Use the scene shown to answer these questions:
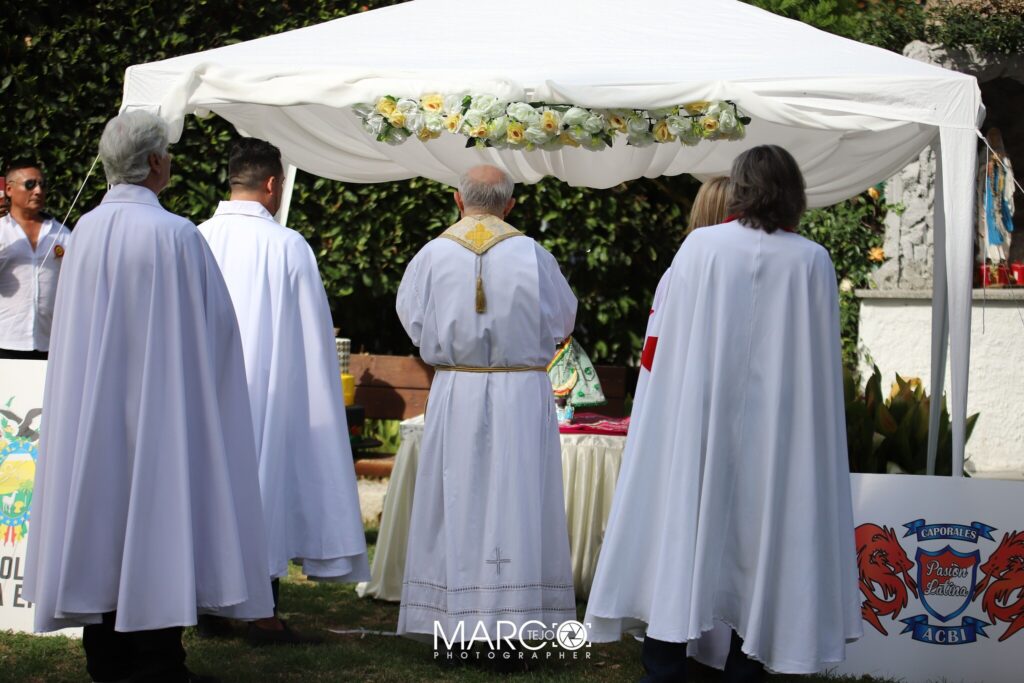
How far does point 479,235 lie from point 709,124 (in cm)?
109

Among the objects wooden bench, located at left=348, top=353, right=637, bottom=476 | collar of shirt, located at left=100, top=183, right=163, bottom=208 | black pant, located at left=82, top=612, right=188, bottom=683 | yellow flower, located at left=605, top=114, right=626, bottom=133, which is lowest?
black pant, located at left=82, top=612, right=188, bottom=683

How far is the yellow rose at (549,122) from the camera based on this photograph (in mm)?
5215

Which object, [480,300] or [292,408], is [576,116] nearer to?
[480,300]

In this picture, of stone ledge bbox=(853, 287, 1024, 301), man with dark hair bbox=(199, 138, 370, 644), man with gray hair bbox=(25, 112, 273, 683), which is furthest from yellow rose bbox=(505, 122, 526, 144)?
stone ledge bbox=(853, 287, 1024, 301)

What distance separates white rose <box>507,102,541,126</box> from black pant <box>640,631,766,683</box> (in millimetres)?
2212

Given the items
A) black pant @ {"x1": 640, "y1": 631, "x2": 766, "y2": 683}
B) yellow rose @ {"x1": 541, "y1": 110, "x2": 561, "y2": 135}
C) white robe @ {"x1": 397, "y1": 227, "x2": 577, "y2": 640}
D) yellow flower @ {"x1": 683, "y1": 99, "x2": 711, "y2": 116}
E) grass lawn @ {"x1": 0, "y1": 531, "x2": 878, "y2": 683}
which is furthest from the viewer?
yellow rose @ {"x1": 541, "y1": 110, "x2": 561, "y2": 135}

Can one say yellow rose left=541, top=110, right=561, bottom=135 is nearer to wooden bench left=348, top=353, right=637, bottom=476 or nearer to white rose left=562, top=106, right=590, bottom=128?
white rose left=562, top=106, right=590, bottom=128

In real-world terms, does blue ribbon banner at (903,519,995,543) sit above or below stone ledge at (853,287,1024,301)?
below

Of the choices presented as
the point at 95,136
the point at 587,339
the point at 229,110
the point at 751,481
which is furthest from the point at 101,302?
the point at 587,339

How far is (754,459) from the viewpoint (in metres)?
4.05

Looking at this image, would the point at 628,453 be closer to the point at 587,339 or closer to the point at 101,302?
the point at 101,302

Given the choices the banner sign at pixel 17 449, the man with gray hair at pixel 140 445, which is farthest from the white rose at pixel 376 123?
the banner sign at pixel 17 449

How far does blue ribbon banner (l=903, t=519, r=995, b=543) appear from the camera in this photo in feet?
16.1

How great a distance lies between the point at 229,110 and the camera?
20.9 feet
